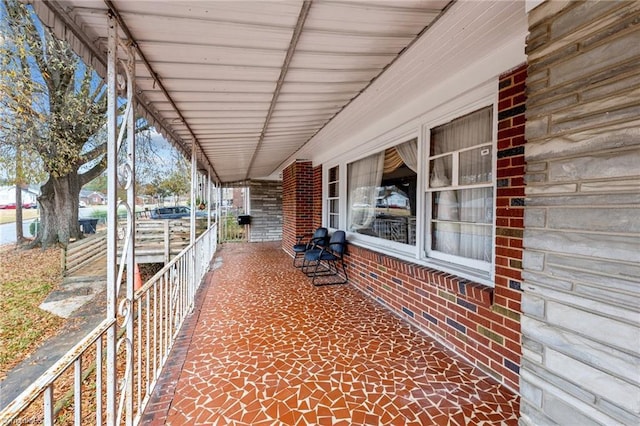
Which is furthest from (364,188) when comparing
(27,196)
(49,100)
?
(27,196)

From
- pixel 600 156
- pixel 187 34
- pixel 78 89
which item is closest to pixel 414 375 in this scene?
pixel 600 156

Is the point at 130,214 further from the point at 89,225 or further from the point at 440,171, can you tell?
the point at 89,225

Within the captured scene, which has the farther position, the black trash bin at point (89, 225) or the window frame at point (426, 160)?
the black trash bin at point (89, 225)

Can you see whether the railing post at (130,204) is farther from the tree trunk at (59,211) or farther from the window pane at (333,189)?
the tree trunk at (59,211)

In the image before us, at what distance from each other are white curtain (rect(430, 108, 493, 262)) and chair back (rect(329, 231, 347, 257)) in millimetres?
1767

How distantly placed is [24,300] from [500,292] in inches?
330

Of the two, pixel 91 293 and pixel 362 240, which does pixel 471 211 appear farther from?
pixel 91 293

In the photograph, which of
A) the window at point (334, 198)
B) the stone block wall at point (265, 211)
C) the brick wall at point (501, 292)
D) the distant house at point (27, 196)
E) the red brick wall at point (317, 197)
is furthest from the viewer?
the stone block wall at point (265, 211)

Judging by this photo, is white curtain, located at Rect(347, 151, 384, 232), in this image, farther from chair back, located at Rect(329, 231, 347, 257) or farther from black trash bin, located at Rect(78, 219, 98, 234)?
black trash bin, located at Rect(78, 219, 98, 234)

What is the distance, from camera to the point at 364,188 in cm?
438

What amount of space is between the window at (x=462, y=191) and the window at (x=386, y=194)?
360mm

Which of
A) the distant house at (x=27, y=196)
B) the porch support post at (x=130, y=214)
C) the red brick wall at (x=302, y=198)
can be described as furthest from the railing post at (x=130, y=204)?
the distant house at (x=27, y=196)

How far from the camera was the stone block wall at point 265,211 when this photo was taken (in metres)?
10.5

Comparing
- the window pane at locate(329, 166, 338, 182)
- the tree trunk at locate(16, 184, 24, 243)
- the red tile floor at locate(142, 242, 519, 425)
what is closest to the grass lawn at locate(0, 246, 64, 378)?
the tree trunk at locate(16, 184, 24, 243)
